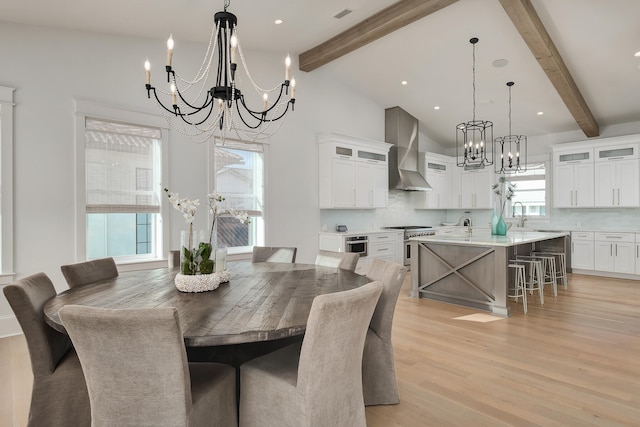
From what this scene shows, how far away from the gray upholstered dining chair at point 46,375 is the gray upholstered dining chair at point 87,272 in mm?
558

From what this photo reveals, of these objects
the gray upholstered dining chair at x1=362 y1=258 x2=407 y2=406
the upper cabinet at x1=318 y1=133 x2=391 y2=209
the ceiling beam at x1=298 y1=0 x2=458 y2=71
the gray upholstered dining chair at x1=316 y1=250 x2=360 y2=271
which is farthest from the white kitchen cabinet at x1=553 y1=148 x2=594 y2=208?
the gray upholstered dining chair at x1=362 y1=258 x2=407 y2=406

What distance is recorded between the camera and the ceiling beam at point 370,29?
4.10 meters

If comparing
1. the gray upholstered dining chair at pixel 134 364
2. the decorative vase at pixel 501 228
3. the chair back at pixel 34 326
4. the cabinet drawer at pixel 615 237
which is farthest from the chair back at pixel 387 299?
the cabinet drawer at pixel 615 237

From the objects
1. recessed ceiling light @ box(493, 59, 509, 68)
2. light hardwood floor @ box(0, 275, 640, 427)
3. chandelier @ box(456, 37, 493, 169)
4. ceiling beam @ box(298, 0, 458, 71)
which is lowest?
light hardwood floor @ box(0, 275, 640, 427)

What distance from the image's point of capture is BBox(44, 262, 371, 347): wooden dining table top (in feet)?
4.88

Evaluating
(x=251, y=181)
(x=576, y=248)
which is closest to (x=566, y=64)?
(x=576, y=248)

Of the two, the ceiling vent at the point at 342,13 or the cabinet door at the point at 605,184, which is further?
the cabinet door at the point at 605,184

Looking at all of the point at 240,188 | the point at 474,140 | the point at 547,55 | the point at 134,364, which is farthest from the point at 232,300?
Answer: the point at 474,140

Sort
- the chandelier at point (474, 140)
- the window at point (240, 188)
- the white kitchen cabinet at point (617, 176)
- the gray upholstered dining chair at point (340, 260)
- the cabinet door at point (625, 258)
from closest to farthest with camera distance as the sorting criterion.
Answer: the gray upholstered dining chair at point (340, 260), the chandelier at point (474, 140), the window at point (240, 188), the cabinet door at point (625, 258), the white kitchen cabinet at point (617, 176)

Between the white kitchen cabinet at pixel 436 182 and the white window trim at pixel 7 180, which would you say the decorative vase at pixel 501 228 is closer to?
the white kitchen cabinet at pixel 436 182

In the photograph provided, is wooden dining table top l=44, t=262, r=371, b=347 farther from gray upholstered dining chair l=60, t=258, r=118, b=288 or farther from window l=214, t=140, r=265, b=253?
window l=214, t=140, r=265, b=253

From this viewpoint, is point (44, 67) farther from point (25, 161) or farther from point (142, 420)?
point (142, 420)

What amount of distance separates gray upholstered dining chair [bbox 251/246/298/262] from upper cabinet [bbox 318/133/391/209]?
2523mm

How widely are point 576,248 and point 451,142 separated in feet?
11.4
